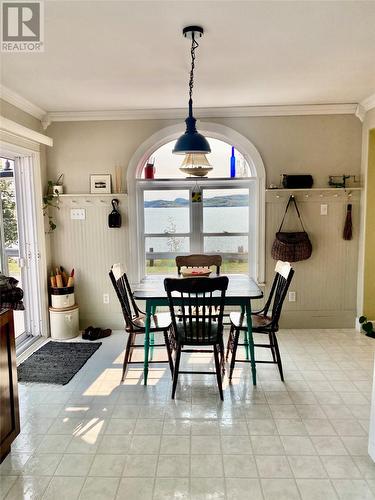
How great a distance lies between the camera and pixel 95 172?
4.35 m

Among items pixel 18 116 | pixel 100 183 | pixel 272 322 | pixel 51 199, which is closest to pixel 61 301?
pixel 51 199

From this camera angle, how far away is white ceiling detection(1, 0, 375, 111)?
6.75 feet

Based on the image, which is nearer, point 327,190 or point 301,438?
point 301,438

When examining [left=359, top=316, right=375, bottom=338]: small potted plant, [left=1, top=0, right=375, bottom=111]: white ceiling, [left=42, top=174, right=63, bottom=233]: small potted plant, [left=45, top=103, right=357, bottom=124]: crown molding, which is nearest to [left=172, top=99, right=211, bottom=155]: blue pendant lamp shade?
[left=1, top=0, right=375, bottom=111]: white ceiling

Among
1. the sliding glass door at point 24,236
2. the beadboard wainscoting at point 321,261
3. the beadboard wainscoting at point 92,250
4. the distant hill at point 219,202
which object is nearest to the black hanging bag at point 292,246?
the beadboard wainscoting at point 321,261

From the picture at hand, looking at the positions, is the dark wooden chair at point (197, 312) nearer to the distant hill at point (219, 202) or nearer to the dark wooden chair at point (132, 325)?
the dark wooden chair at point (132, 325)

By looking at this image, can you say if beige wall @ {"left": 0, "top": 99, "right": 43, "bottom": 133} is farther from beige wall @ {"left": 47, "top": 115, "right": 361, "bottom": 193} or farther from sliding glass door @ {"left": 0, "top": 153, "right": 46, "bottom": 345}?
sliding glass door @ {"left": 0, "top": 153, "right": 46, "bottom": 345}

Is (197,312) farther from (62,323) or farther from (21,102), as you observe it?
(21,102)

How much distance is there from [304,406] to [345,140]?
295 centimetres

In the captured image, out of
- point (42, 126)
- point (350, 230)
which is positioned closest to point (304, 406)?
point (350, 230)

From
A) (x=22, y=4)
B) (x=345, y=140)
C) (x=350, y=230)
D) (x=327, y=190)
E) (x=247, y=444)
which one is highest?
(x=22, y=4)

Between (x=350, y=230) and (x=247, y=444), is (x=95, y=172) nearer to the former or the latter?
(x=350, y=230)

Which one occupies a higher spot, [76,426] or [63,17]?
[63,17]

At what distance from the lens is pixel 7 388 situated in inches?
86.6
